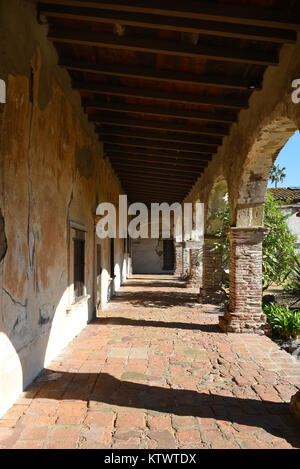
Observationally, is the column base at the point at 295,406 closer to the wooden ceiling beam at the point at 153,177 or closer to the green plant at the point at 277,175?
the wooden ceiling beam at the point at 153,177

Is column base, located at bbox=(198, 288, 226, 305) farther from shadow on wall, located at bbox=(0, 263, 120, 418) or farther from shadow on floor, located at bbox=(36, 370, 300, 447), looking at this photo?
shadow on floor, located at bbox=(36, 370, 300, 447)

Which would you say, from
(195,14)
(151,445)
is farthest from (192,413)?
(195,14)

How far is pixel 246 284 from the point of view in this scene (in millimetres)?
6758

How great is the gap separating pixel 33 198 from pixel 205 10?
109 inches

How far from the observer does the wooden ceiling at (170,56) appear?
12.0ft

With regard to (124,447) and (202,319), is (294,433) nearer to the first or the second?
(124,447)

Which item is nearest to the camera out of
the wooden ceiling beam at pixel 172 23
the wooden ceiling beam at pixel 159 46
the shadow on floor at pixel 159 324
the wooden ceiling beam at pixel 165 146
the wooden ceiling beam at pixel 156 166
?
the wooden ceiling beam at pixel 172 23

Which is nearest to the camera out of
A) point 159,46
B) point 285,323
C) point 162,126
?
point 159,46

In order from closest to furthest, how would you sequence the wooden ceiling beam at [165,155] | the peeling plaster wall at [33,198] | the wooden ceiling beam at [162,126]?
the peeling plaster wall at [33,198], the wooden ceiling beam at [162,126], the wooden ceiling beam at [165,155]

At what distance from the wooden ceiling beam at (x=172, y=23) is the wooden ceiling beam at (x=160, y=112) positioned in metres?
2.40

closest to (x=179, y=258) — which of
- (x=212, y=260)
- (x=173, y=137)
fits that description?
(x=212, y=260)

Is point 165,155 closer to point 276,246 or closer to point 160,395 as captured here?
point 276,246

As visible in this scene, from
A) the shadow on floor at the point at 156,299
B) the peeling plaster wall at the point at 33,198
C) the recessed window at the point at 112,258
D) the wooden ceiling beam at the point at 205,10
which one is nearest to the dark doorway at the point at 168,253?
the shadow on floor at the point at 156,299

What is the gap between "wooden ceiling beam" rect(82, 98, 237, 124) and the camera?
6359 mm
